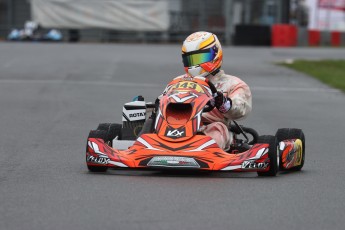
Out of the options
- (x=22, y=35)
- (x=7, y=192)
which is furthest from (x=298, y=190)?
(x=22, y=35)

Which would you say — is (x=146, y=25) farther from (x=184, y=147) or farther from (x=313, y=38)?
(x=184, y=147)

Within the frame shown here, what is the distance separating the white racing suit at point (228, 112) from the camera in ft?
26.7

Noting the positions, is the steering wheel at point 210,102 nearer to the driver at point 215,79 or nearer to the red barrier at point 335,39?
the driver at point 215,79

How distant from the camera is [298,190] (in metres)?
7.15

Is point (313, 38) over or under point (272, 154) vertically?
under

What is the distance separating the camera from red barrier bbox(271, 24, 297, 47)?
126 ft

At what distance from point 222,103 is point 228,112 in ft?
0.76

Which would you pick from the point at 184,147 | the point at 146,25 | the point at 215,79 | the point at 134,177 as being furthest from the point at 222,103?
the point at 146,25

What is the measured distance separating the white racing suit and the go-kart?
0.55 ft

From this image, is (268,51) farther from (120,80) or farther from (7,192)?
(7,192)

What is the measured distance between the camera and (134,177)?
7.69 m

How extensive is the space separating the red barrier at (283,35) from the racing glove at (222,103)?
30320mm

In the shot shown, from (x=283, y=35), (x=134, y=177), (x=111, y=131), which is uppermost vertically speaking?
(x=111, y=131)

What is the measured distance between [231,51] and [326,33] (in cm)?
1034
